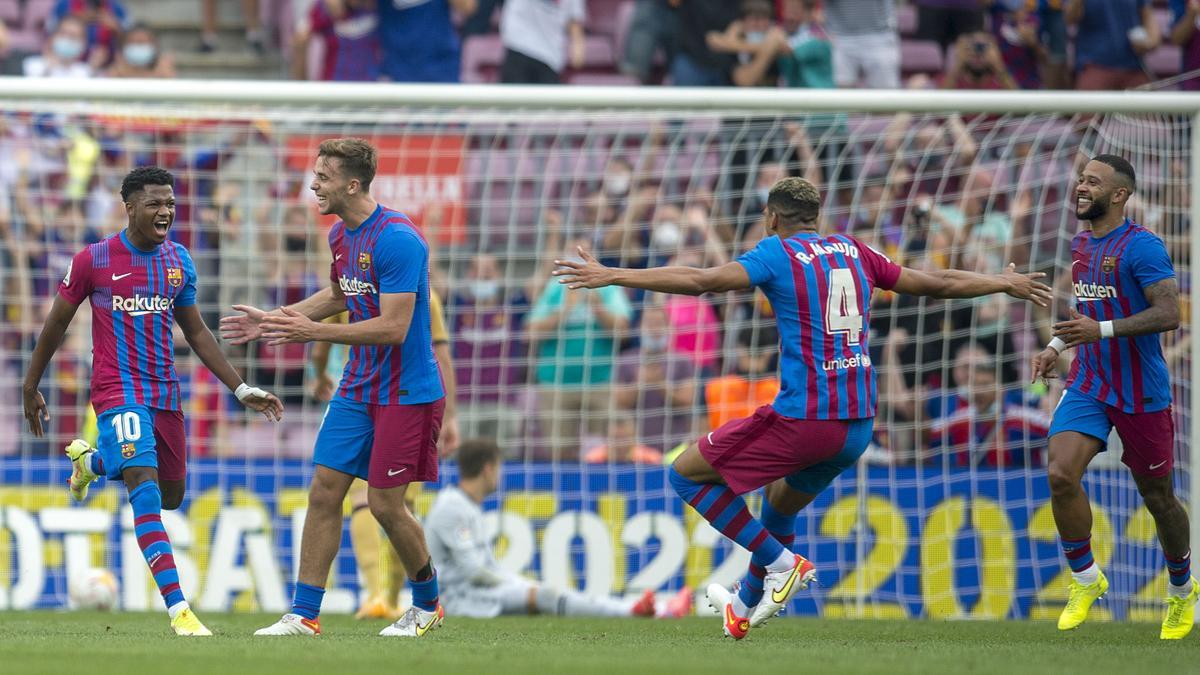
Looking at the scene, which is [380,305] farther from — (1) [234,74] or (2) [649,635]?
(1) [234,74]

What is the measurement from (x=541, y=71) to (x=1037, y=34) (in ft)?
16.7

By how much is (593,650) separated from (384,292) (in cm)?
193

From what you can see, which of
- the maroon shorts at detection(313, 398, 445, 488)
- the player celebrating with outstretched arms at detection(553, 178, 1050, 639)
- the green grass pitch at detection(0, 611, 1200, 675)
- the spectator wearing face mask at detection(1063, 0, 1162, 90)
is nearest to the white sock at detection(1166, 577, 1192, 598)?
the green grass pitch at detection(0, 611, 1200, 675)

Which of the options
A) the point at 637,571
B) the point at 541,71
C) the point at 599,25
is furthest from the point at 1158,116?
the point at 599,25

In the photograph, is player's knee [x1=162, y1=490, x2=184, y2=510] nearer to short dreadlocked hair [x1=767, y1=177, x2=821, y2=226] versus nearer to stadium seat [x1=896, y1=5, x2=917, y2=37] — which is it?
short dreadlocked hair [x1=767, y1=177, x2=821, y2=226]

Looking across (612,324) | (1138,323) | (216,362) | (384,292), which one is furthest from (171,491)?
(612,324)

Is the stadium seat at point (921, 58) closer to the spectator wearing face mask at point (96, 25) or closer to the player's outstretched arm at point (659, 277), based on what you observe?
the spectator wearing face mask at point (96, 25)

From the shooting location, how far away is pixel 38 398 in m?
8.08

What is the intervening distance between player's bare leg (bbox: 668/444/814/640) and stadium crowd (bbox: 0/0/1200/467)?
13.1ft

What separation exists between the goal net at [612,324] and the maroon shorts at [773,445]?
3314 millimetres

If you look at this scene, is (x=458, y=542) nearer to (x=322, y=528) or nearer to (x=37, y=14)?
(x=322, y=528)

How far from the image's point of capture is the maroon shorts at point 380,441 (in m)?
7.61

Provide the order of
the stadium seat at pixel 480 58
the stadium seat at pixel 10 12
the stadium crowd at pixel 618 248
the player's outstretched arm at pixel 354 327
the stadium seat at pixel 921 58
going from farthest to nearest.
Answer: the stadium seat at pixel 10 12 < the stadium seat at pixel 921 58 < the stadium seat at pixel 480 58 < the stadium crowd at pixel 618 248 < the player's outstretched arm at pixel 354 327

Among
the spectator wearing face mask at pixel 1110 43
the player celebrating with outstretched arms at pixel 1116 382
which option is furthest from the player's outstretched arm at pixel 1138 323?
the spectator wearing face mask at pixel 1110 43
